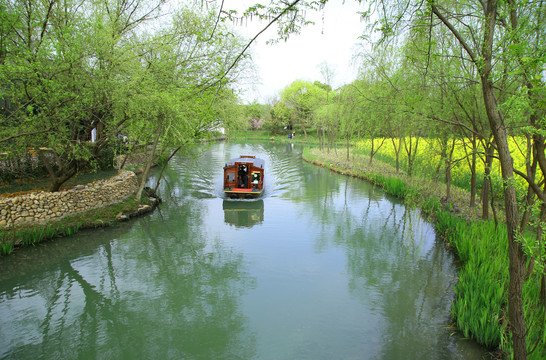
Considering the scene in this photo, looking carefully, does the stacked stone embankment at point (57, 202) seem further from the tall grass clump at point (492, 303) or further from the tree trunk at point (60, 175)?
the tall grass clump at point (492, 303)

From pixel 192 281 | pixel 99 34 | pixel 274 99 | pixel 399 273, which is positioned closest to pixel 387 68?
pixel 399 273

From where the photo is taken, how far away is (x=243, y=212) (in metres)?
13.8

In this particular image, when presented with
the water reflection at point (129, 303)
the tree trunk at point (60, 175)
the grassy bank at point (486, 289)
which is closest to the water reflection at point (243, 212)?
the water reflection at point (129, 303)

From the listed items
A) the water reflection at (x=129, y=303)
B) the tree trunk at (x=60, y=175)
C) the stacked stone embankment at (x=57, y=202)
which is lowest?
the water reflection at (x=129, y=303)

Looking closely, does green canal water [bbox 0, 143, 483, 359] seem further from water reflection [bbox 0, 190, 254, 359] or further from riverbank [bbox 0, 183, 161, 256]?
riverbank [bbox 0, 183, 161, 256]

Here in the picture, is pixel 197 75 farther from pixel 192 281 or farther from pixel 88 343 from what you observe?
pixel 88 343

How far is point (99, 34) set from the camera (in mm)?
9312

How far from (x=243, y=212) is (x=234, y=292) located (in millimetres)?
6718

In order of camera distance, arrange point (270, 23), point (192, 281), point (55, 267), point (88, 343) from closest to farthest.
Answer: point (270, 23) → point (88, 343) → point (192, 281) → point (55, 267)

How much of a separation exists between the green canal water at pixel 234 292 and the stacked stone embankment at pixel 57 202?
86cm

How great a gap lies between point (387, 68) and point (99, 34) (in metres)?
11.2

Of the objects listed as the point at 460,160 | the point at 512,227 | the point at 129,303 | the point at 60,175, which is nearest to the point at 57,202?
the point at 60,175

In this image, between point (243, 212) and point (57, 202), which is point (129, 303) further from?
point (243, 212)

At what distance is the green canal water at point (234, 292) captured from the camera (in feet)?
17.8
